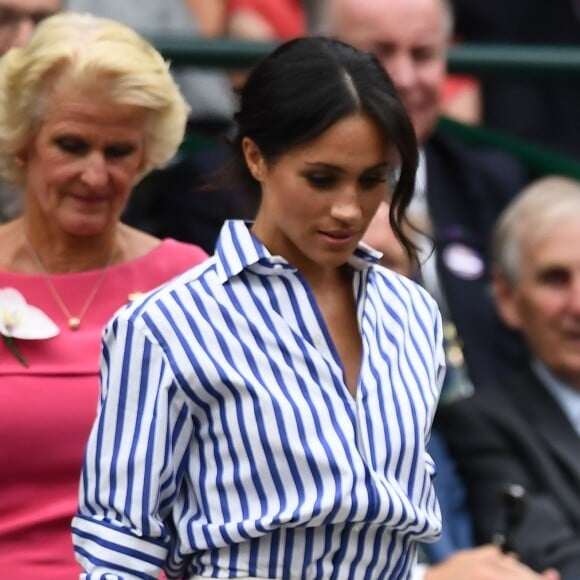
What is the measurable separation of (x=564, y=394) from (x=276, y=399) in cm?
193

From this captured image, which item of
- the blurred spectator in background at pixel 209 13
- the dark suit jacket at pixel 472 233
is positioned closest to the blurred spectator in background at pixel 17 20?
the dark suit jacket at pixel 472 233

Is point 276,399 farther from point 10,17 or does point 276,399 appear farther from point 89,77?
point 10,17

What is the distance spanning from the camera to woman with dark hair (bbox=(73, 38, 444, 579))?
2814 mm

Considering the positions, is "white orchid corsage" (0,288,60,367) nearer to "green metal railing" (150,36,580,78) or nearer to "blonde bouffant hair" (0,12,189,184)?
"blonde bouffant hair" (0,12,189,184)

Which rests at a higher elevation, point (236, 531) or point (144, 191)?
point (144, 191)

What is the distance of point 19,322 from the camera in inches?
141

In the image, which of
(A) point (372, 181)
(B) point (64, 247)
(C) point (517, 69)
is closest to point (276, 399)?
(A) point (372, 181)

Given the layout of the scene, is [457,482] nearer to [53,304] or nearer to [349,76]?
[53,304]

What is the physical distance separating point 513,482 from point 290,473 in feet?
5.51

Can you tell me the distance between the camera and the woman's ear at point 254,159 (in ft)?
9.56

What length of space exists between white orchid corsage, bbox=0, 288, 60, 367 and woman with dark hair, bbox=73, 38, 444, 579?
693 mm

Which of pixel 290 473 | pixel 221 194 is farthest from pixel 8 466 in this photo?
pixel 221 194

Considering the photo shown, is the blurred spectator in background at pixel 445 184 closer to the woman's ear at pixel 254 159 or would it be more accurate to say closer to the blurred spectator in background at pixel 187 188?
the blurred spectator in background at pixel 187 188

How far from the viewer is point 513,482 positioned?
A: 4.41 metres
